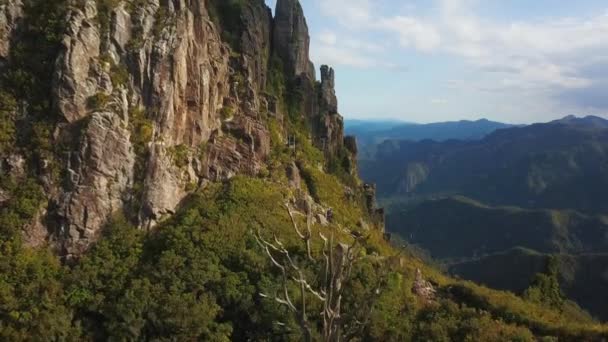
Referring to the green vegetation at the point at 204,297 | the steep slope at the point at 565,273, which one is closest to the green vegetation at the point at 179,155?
the green vegetation at the point at 204,297

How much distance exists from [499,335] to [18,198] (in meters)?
37.7

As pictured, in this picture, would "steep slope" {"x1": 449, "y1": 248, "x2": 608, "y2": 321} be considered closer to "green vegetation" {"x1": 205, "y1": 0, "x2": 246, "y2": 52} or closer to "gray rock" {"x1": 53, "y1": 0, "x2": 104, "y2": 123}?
"green vegetation" {"x1": 205, "y1": 0, "x2": 246, "y2": 52}

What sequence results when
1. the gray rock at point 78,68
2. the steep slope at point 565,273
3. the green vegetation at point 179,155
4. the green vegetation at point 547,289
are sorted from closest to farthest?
the gray rock at point 78,68
the green vegetation at point 547,289
the green vegetation at point 179,155
the steep slope at point 565,273

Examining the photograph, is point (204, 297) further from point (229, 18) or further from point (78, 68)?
point (229, 18)

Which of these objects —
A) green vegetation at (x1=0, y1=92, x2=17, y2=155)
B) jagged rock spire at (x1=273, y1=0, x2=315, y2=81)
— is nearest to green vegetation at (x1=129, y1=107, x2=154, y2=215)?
green vegetation at (x1=0, y1=92, x2=17, y2=155)

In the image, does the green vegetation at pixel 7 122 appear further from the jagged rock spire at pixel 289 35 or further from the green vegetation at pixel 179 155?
the jagged rock spire at pixel 289 35

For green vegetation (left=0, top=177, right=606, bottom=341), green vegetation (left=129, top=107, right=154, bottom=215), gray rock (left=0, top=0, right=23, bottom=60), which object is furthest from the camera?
Result: green vegetation (left=129, top=107, right=154, bottom=215)

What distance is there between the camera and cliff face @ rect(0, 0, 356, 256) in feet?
132

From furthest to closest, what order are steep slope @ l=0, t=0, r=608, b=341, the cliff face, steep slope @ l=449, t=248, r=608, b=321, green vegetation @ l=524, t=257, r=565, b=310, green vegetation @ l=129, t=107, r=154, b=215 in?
steep slope @ l=449, t=248, r=608, b=321
green vegetation @ l=524, t=257, r=565, b=310
green vegetation @ l=129, t=107, r=154, b=215
the cliff face
steep slope @ l=0, t=0, r=608, b=341

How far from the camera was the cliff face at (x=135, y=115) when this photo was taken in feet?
132

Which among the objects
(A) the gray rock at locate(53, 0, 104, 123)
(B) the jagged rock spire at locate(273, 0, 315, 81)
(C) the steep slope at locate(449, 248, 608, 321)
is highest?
(B) the jagged rock spire at locate(273, 0, 315, 81)

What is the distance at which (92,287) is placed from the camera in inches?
1455

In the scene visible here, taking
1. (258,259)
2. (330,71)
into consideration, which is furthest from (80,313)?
(330,71)

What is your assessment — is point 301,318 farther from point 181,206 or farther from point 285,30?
point 285,30
